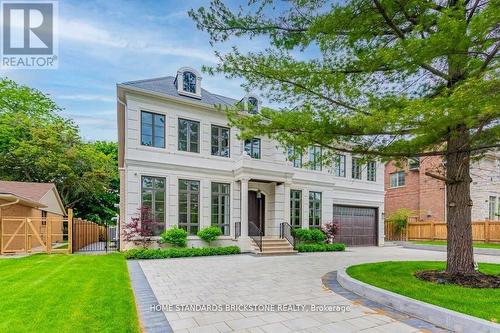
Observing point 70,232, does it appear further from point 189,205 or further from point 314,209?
point 314,209

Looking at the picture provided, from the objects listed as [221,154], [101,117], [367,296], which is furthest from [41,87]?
[367,296]

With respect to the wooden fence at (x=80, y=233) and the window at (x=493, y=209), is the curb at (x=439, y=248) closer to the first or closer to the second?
the window at (x=493, y=209)

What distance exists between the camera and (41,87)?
27219 millimetres

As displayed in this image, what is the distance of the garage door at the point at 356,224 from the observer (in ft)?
58.3

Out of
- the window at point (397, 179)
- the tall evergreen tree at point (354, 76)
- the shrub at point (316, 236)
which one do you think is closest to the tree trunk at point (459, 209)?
the tall evergreen tree at point (354, 76)

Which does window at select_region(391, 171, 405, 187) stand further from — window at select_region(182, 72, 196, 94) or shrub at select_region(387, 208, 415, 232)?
window at select_region(182, 72, 196, 94)

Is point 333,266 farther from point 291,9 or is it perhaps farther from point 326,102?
point 291,9

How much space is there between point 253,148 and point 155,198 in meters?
5.28

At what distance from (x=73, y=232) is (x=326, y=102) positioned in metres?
11.3

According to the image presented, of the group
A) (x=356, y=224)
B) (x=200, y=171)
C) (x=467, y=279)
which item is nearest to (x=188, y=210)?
(x=200, y=171)

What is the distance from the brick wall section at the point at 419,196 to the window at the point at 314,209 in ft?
26.4

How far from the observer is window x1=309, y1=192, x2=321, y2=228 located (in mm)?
16016

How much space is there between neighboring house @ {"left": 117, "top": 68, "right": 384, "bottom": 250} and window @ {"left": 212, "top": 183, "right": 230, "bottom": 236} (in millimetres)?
45

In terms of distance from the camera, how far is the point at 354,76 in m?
6.36
